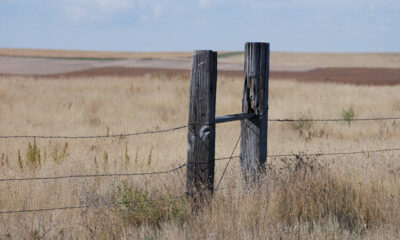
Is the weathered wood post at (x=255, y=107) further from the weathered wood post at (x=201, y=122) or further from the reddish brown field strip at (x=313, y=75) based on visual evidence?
the reddish brown field strip at (x=313, y=75)

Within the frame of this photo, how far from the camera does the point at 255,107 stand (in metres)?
5.46

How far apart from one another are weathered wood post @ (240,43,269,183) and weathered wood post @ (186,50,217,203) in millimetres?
770

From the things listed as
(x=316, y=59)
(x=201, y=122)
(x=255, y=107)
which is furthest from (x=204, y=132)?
(x=316, y=59)

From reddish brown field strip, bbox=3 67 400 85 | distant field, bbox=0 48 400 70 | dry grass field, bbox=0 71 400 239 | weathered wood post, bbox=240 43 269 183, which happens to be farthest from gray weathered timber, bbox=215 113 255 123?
distant field, bbox=0 48 400 70

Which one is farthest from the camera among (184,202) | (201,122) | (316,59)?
(316,59)

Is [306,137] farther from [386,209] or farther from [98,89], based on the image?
[98,89]

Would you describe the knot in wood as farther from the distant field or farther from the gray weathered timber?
the distant field

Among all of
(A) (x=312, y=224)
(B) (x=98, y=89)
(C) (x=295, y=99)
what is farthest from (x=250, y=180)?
(B) (x=98, y=89)

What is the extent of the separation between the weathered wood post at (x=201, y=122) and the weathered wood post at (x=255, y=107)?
77 cm

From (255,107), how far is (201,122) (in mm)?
924

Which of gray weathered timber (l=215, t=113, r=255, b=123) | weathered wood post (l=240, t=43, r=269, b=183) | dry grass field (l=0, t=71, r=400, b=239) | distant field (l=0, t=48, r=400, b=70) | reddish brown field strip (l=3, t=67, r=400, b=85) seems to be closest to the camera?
dry grass field (l=0, t=71, r=400, b=239)

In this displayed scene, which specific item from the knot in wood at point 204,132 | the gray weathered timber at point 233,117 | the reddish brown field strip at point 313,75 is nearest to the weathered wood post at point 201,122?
the knot in wood at point 204,132

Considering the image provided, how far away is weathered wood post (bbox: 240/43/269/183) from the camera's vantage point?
17.9 feet

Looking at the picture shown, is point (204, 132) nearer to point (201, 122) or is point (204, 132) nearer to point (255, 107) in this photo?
point (201, 122)
